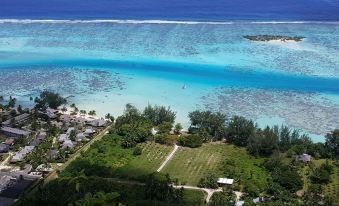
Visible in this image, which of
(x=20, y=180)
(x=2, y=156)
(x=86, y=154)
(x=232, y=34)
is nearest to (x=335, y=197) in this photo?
(x=86, y=154)

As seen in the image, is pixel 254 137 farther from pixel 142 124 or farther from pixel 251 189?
pixel 142 124

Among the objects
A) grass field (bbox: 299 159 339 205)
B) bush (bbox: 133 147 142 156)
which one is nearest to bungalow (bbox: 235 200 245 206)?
grass field (bbox: 299 159 339 205)

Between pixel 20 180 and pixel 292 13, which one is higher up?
pixel 292 13

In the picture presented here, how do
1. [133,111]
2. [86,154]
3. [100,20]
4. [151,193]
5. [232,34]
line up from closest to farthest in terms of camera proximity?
[151,193], [86,154], [133,111], [232,34], [100,20]

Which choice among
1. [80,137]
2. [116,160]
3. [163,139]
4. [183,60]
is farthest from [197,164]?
[183,60]

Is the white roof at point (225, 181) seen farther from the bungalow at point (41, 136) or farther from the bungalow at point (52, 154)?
the bungalow at point (41, 136)

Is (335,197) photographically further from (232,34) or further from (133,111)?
(232,34)

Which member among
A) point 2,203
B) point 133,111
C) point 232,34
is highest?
point 232,34

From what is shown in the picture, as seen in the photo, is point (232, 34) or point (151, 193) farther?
point (232, 34)
